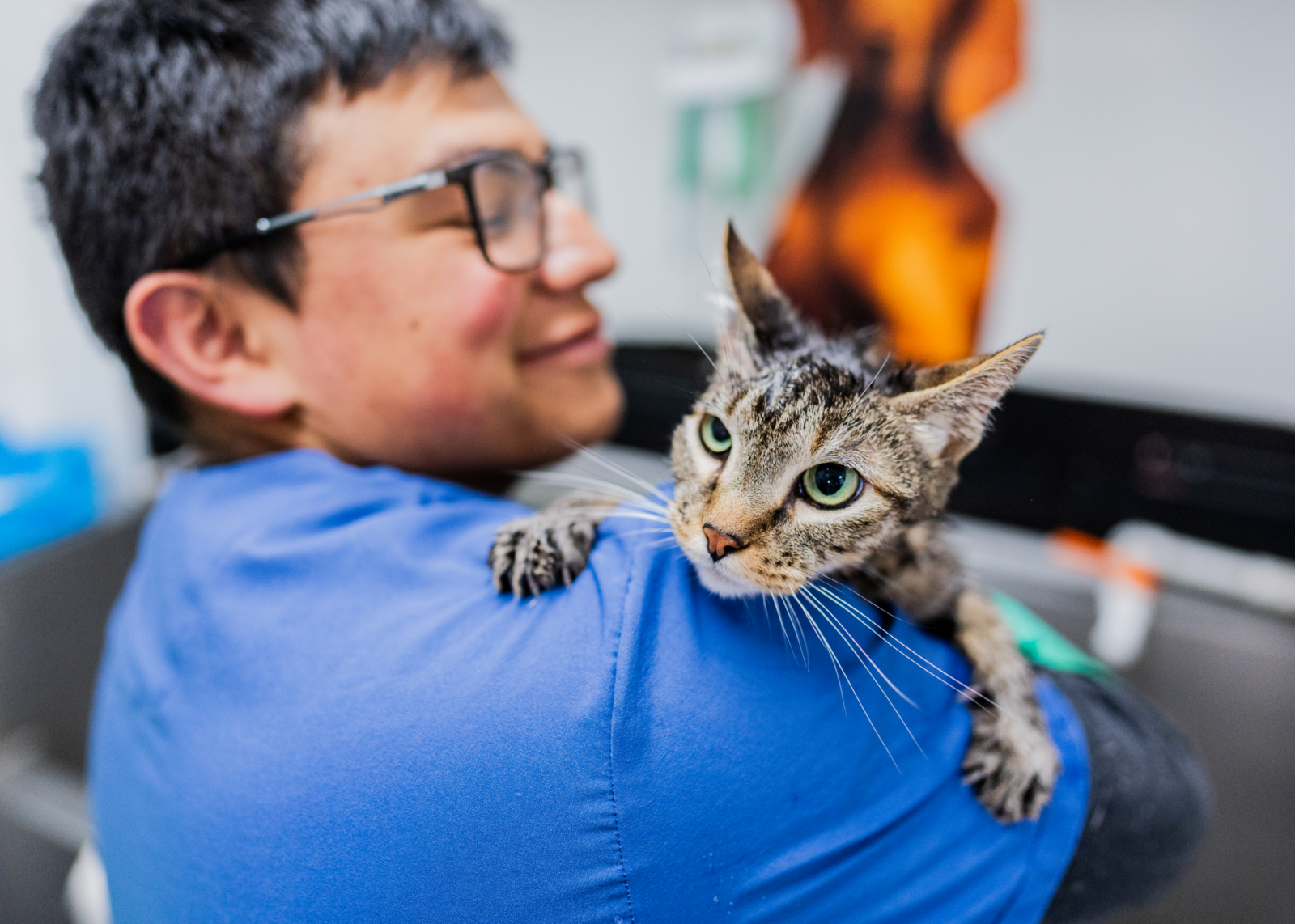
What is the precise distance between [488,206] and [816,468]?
532 millimetres

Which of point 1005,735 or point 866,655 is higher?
point 866,655

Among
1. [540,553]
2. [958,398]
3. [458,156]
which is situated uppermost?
[458,156]

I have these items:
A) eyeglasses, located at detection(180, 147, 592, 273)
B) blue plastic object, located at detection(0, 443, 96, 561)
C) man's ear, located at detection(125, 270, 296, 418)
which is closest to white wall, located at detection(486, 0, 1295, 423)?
eyeglasses, located at detection(180, 147, 592, 273)

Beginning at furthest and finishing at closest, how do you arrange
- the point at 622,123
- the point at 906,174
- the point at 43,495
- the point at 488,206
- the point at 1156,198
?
the point at 622,123
the point at 43,495
the point at 906,174
the point at 1156,198
the point at 488,206

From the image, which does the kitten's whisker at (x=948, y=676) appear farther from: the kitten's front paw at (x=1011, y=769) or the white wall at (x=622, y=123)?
the white wall at (x=622, y=123)

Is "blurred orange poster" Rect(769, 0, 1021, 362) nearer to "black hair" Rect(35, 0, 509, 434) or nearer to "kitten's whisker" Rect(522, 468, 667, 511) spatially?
"kitten's whisker" Rect(522, 468, 667, 511)

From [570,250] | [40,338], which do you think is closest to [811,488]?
[570,250]

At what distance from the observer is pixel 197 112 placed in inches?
31.4

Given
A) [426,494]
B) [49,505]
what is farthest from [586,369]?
[49,505]

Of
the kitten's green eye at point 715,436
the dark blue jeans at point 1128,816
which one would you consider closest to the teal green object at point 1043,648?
the dark blue jeans at point 1128,816

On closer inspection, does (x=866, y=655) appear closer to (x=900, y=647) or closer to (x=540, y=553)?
(x=900, y=647)

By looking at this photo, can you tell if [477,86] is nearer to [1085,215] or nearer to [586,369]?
[586,369]

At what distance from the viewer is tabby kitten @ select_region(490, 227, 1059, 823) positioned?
622 millimetres

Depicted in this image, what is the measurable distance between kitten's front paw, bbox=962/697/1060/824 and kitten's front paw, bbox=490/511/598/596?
1.32 feet
